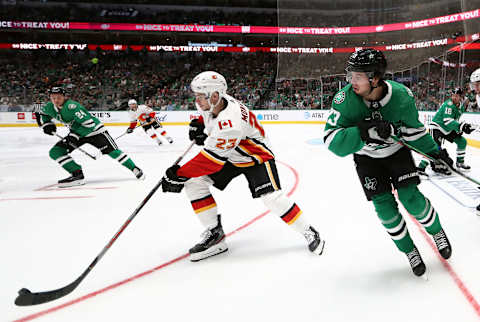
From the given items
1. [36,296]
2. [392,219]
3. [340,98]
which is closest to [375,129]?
[340,98]

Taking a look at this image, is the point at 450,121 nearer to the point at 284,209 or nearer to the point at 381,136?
the point at 284,209

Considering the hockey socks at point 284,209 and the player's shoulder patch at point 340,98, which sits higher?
the player's shoulder patch at point 340,98

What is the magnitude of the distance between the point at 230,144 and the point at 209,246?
0.80 m

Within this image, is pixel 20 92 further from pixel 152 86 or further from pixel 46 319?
pixel 46 319

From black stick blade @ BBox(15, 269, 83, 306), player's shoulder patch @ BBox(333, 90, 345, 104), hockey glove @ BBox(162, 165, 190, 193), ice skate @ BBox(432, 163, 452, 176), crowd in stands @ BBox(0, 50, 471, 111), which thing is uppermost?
crowd in stands @ BBox(0, 50, 471, 111)

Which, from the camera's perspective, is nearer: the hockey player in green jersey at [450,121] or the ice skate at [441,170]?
the hockey player in green jersey at [450,121]

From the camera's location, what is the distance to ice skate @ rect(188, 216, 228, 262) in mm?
2354

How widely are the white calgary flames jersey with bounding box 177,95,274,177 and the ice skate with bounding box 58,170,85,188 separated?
309 centimetres

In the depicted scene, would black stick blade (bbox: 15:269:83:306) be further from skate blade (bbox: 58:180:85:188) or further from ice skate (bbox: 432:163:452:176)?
ice skate (bbox: 432:163:452:176)

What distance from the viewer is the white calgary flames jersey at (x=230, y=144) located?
2.04 m

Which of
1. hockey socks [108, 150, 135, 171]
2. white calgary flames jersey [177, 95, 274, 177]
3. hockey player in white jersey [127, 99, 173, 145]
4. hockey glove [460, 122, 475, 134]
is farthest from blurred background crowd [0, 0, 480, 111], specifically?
white calgary flames jersey [177, 95, 274, 177]

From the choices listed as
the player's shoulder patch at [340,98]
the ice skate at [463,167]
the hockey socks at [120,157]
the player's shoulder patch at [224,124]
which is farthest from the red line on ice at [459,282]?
the hockey socks at [120,157]

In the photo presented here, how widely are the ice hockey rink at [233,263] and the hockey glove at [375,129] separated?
0.86 m

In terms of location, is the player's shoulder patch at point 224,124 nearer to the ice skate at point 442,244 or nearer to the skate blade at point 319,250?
the skate blade at point 319,250
